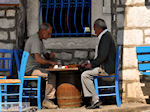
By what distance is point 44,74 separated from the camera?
544 cm

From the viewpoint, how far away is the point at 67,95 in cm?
535

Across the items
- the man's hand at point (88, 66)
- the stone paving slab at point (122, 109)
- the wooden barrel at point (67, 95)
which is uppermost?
the man's hand at point (88, 66)

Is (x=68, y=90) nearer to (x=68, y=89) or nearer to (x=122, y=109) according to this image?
(x=68, y=89)

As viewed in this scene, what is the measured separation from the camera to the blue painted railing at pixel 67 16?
657 cm

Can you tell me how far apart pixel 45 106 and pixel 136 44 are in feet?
7.31

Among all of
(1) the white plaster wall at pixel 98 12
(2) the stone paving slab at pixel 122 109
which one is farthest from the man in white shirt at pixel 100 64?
(1) the white plaster wall at pixel 98 12

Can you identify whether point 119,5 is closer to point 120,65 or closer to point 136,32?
point 136,32

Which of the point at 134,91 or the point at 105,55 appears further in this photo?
the point at 134,91

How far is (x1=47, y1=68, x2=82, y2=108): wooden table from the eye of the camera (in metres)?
5.35

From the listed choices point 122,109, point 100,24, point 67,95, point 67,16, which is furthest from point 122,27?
point 67,95

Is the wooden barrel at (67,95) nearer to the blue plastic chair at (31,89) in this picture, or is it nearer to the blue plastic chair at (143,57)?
the blue plastic chair at (31,89)

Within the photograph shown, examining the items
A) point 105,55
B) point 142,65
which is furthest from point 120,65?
point 105,55

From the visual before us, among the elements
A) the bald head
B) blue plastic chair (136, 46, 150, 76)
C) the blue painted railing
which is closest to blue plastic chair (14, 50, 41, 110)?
the blue painted railing

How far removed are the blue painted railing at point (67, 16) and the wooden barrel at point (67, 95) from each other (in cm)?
157
